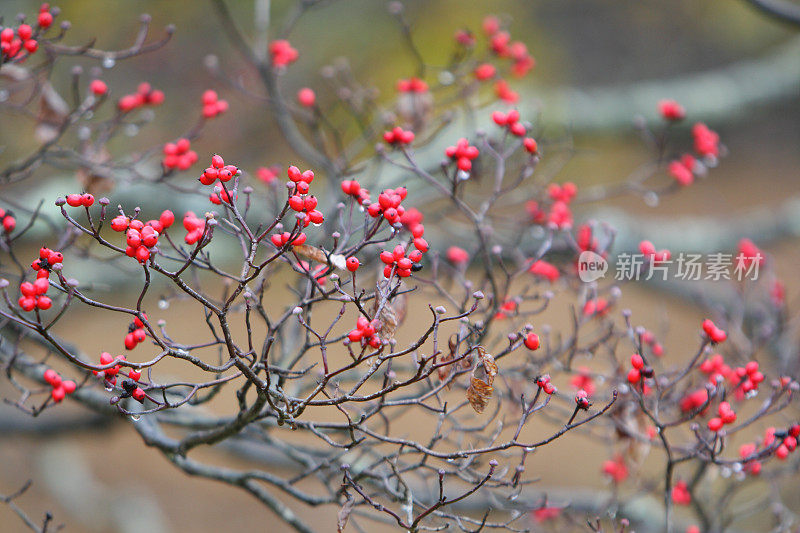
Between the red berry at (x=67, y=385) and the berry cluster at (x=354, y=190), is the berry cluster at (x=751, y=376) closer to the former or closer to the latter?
the berry cluster at (x=354, y=190)

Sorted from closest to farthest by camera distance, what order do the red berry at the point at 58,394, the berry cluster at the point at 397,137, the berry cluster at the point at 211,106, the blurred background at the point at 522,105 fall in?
1. the red berry at the point at 58,394
2. the berry cluster at the point at 397,137
3. the berry cluster at the point at 211,106
4. the blurred background at the point at 522,105

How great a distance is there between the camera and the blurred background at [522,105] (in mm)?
4703

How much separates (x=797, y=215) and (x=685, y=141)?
4.72 m

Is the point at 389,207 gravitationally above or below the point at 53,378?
above

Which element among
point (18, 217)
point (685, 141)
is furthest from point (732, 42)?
point (18, 217)

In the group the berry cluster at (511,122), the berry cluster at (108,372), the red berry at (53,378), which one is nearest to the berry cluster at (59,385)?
the red berry at (53,378)

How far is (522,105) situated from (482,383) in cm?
345

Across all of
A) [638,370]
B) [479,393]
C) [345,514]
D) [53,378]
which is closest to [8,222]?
[53,378]

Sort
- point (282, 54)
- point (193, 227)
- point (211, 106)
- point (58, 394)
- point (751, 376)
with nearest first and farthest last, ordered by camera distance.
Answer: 1. point (193, 227)
2. point (58, 394)
3. point (751, 376)
4. point (211, 106)
5. point (282, 54)

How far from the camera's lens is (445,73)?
2.34 metres

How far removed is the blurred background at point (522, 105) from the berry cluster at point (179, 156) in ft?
2.33

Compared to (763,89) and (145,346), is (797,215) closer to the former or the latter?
(763,89)

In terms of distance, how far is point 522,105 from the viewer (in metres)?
4.52

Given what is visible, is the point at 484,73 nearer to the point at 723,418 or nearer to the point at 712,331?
the point at 712,331
